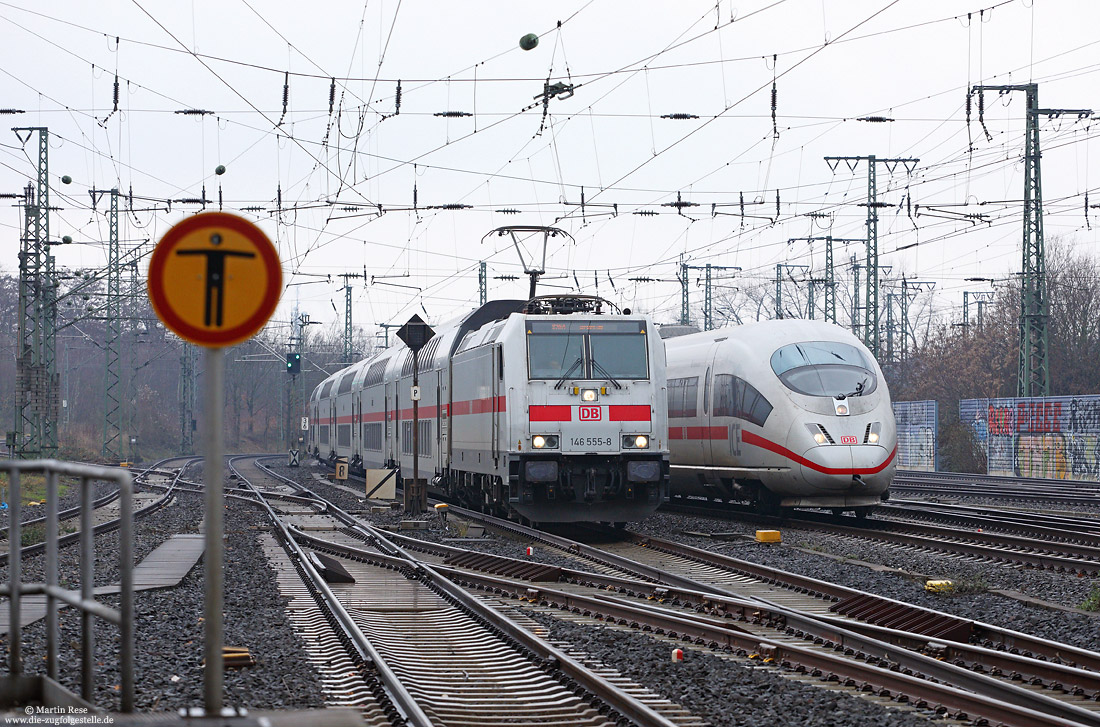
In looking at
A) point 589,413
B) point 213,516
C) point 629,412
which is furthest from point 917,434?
point 213,516

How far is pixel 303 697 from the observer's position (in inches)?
280

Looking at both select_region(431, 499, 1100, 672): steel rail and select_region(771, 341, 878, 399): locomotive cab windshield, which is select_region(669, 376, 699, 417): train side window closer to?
select_region(771, 341, 878, 399): locomotive cab windshield

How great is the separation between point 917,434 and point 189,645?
126 ft

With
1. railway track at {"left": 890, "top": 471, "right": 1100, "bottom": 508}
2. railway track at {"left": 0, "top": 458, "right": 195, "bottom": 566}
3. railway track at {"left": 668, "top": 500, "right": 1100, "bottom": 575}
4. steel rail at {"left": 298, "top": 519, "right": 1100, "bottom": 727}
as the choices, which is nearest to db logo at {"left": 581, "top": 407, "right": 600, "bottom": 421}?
railway track at {"left": 668, "top": 500, "right": 1100, "bottom": 575}

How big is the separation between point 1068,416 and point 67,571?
95.4 feet

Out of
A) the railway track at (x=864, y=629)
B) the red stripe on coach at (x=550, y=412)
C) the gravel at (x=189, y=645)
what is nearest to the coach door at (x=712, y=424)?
the red stripe on coach at (x=550, y=412)

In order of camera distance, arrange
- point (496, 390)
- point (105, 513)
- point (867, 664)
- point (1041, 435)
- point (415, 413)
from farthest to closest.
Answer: point (1041, 435) < point (105, 513) < point (415, 413) < point (496, 390) < point (867, 664)

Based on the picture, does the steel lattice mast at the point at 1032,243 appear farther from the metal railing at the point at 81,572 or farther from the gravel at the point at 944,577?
the metal railing at the point at 81,572

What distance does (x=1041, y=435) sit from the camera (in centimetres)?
3594

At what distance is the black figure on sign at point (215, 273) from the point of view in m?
4.64

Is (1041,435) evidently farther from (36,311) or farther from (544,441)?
(36,311)

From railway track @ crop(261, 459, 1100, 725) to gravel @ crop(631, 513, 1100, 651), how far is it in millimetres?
659

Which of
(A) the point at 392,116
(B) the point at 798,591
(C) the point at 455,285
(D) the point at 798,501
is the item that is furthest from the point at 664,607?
(C) the point at 455,285

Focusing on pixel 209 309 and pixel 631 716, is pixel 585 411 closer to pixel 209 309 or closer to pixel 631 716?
pixel 631 716
